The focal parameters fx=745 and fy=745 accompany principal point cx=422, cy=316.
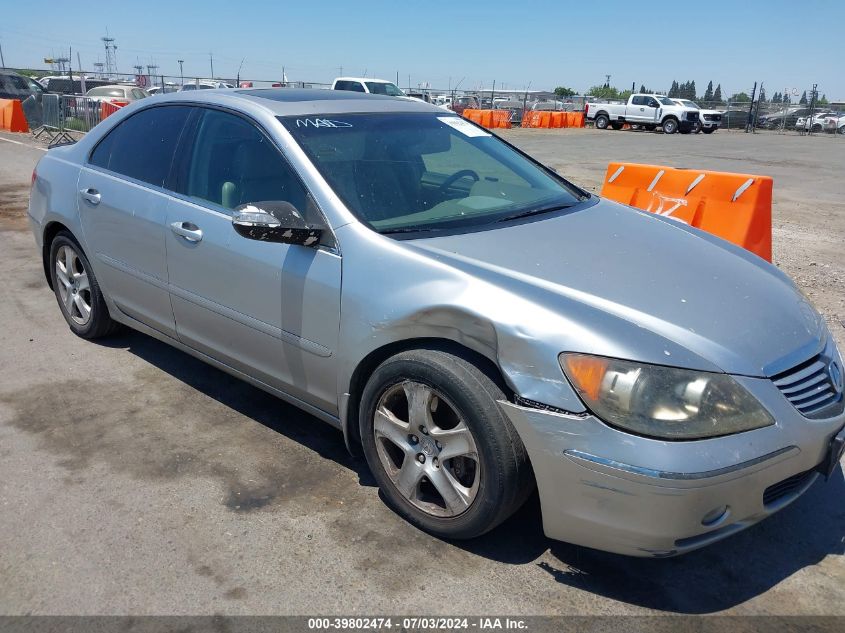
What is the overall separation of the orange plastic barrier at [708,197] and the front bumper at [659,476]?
134 inches

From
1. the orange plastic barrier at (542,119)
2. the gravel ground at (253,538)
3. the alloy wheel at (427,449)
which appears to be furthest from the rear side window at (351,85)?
the alloy wheel at (427,449)

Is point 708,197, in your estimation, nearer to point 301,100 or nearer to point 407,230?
point 301,100

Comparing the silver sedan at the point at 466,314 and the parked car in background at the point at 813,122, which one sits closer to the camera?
the silver sedan at the point at 466,314

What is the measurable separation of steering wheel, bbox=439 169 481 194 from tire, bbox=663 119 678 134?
31.5 metres

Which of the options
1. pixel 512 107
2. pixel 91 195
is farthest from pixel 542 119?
pixel 91 195

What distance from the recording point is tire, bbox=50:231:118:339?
4648mm

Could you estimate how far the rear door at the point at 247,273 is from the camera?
312 centimetres

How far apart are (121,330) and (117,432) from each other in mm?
1418

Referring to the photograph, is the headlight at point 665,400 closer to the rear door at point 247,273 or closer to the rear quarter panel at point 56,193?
the rear door at point 247,273

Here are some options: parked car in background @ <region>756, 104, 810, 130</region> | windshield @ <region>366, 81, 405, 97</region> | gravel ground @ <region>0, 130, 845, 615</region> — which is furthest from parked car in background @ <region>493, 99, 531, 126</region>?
gravel ground @ <region>0, 130, 845, 615</region>

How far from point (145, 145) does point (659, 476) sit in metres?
3.25

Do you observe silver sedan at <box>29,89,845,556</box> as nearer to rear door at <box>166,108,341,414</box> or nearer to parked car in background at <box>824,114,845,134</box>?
rear door at <box>166,108,341,414</box>

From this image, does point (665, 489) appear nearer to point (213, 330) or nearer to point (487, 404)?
point (487, 404)

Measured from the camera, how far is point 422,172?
3600 millimetres
